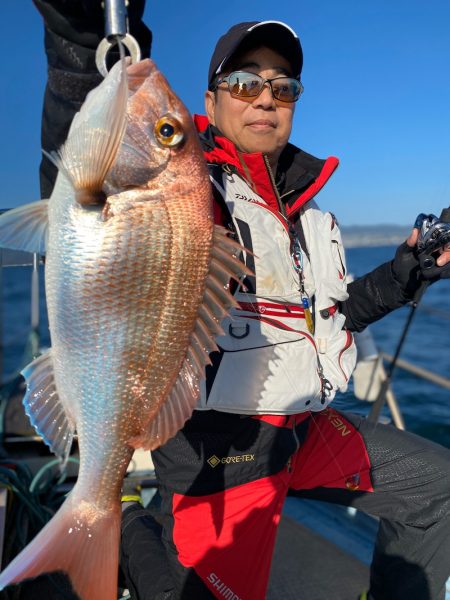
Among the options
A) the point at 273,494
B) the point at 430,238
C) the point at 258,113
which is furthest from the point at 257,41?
the point at 273,494

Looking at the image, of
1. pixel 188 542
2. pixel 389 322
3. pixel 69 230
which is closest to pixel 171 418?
pixel 69 230

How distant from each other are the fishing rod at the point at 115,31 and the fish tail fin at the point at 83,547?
1439 millimetres

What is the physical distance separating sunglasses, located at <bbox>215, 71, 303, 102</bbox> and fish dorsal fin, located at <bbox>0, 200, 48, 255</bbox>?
4.29ft

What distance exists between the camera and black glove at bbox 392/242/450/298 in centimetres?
279

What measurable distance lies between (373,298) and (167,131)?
192 centimetres

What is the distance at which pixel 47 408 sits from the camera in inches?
62.9

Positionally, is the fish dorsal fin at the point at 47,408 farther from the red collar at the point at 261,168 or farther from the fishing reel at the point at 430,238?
the fishing reel at the point at 430,238

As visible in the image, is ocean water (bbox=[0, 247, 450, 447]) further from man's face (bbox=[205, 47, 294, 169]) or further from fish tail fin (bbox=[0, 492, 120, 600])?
fish tail fin (bbox=[0, 492, 120, 600])

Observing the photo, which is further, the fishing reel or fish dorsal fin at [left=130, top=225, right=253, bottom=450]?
the fishing reel

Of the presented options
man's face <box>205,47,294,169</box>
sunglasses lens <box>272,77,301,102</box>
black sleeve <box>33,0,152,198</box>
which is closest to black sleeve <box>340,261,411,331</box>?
man's face <box>205,47,294,169</box>

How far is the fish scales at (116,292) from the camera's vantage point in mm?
1460

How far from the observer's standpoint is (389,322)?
65.7ft

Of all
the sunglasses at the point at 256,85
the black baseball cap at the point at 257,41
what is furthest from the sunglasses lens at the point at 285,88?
the black baseball cap at the point at 257,41

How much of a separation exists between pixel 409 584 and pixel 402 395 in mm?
7659
